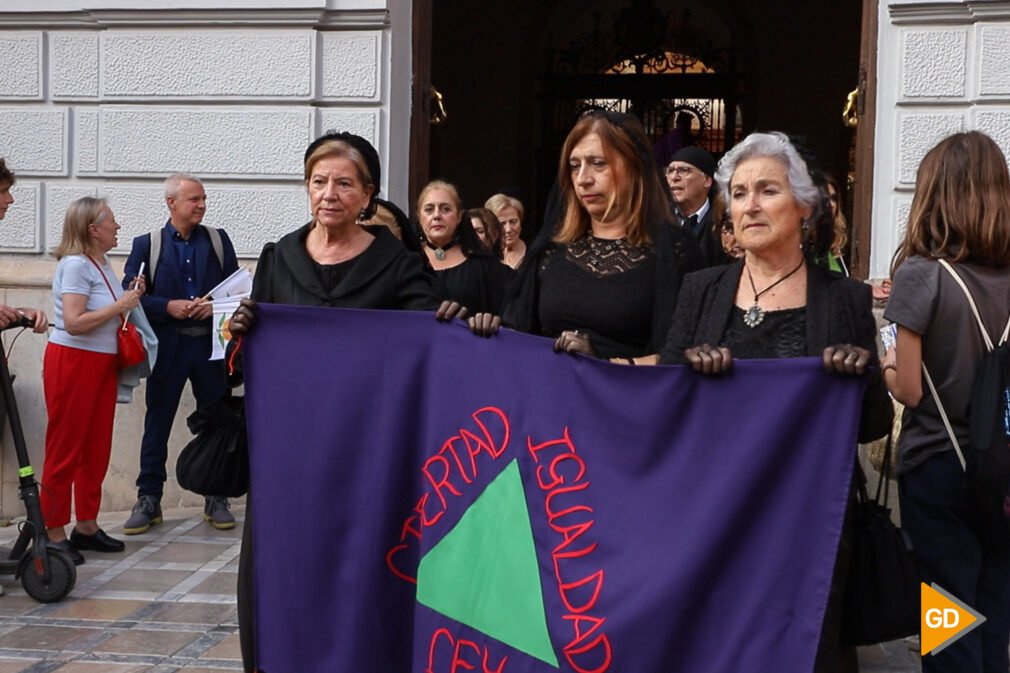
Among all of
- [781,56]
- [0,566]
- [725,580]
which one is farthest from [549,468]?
[781,56]

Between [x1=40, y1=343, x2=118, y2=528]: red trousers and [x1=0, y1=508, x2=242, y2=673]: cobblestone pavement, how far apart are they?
1.15ft

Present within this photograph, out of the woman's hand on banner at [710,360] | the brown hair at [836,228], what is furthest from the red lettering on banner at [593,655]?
the brown hair at [836,228]

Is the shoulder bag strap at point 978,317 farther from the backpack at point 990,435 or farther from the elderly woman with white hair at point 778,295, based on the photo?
the elderly woman with white hair at point 778,295

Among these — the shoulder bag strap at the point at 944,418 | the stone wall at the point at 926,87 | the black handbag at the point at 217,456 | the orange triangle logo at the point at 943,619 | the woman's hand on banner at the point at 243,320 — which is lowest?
the orange triangle logo at the point at 943,619

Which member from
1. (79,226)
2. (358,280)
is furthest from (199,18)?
(358,280)

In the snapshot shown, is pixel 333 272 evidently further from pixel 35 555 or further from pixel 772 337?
pixel 35 555

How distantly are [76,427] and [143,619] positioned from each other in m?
1.50

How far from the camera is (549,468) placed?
146 inches

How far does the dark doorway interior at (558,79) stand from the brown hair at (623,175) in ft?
38.7

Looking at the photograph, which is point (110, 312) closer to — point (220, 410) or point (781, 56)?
point (220, 410)

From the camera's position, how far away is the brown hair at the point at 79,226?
706cm

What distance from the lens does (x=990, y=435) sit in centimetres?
354

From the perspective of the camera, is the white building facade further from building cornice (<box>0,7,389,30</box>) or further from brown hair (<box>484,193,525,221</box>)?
brown hair (<box>484,193,525,221</box>)

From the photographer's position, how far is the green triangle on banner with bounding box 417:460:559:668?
368cm
